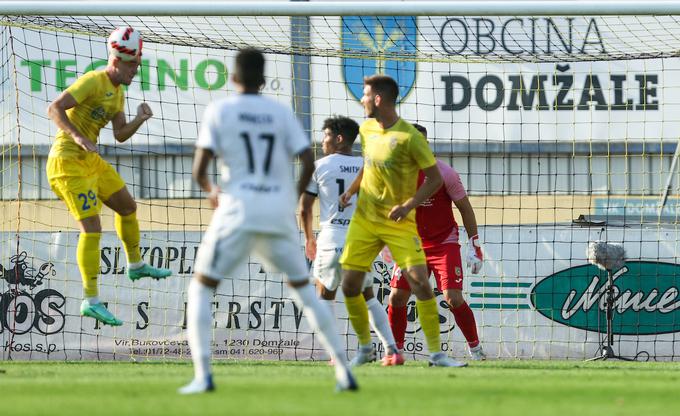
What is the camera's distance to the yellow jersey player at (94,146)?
400 inches

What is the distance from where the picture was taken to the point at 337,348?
24.0 feet

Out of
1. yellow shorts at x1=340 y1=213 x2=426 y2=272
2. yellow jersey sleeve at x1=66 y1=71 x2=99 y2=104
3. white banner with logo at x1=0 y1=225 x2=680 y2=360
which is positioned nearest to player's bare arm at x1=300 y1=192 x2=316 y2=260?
yellow shorts at x1=340 y1=213 x2=426 y2=272

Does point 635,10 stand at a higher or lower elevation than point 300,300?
higher

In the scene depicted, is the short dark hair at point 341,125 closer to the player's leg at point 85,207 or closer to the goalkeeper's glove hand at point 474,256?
the goalkeeper's glove hand at point 474,256

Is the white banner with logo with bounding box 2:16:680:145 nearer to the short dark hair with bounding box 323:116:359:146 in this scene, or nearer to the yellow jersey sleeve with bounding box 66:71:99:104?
the short dark hair with bounding box 323:116:359:146

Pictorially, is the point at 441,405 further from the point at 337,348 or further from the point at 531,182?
the point at 531,182

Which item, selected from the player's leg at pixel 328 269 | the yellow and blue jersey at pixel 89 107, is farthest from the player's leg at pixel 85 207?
the player's leg at pixel 328 269

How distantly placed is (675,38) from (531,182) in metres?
13.3

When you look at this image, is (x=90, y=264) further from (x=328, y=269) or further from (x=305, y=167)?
A: (x=305, y=167)

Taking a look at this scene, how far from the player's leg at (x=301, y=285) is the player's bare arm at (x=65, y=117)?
127 inches

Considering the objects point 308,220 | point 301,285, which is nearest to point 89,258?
point 308,220

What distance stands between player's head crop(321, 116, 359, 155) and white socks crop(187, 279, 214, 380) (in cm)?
420

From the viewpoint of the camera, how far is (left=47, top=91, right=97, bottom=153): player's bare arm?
32.5ft

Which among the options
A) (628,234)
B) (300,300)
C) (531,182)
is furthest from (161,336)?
(531,182)
